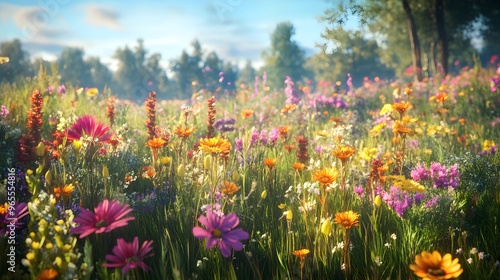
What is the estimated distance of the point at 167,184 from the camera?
2.75 m

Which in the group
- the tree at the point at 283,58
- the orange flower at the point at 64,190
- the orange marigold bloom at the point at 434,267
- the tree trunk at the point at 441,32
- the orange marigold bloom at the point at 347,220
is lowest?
the orange marigold bloom at the point at 434,267

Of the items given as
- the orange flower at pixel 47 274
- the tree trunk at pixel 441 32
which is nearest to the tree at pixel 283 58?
the tree trunk at pixel 441 32

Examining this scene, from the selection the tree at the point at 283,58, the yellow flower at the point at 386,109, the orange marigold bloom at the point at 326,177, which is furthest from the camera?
the tree at the point at 283,58

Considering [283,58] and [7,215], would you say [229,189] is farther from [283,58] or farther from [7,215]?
[283,58]

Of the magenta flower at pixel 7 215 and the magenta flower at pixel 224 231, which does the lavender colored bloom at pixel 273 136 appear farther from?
the magenta flower at pixel 7 215

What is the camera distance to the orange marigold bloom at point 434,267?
123 centimetres

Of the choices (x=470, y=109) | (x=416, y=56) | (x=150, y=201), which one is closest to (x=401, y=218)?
(x=150, y=201)

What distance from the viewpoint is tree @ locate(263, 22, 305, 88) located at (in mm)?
41656

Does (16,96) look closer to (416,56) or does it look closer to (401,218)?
(401,218)

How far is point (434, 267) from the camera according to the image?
129 centimetres

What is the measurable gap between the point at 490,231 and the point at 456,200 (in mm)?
395

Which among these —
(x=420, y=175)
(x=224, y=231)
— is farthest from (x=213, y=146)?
(x=420, y=175)

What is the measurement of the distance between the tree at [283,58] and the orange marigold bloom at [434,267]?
40292 millimetres

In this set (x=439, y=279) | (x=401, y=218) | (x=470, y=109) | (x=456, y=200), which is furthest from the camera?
(x=470, y=109)
